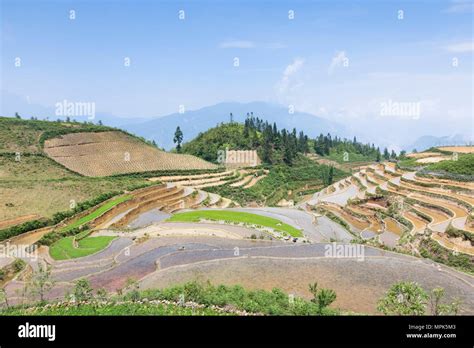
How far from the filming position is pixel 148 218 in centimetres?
3950

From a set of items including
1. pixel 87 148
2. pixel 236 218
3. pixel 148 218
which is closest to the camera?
pixel 236 218

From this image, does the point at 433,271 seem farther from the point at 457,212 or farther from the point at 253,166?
the point at 253,166

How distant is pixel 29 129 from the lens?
2717 inches

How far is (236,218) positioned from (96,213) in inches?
516

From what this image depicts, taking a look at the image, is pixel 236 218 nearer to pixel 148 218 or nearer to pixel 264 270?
pixel 148 218

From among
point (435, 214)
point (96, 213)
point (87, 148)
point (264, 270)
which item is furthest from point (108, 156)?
point (264, 270)

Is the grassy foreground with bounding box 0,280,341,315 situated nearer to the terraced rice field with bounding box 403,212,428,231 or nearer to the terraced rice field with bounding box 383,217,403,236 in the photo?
the terraced rice field with bounding box 403,212,428,231

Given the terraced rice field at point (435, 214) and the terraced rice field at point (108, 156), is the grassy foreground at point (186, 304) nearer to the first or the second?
the terraced rice field at point (435, 214)

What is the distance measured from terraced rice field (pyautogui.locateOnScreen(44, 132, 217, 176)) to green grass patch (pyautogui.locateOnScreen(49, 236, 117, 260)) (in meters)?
32.9

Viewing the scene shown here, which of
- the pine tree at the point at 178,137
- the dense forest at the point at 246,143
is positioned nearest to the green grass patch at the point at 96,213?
the dense forest at the point at 246,143

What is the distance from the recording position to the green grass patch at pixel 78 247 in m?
26.3

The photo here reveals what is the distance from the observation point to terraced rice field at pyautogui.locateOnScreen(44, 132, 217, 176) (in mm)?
63469

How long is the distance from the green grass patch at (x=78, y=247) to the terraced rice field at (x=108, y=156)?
3292 centimetres
